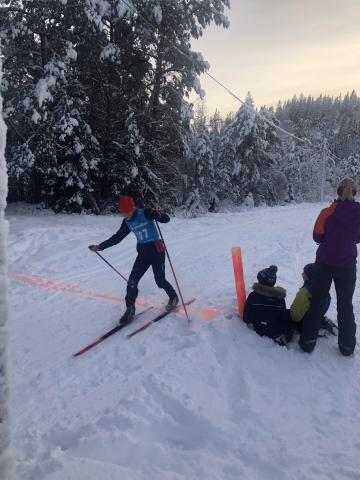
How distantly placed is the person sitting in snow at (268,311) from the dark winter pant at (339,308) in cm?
28

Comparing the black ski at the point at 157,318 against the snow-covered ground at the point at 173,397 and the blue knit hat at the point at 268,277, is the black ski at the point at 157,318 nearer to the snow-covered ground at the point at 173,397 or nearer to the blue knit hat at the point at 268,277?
the snow-covered ground at the point at 173,397

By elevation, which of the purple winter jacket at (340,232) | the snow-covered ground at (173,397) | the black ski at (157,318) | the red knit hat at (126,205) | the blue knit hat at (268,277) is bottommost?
the snow-covered ground at (173,397)

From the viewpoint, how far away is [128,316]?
19.0 ft

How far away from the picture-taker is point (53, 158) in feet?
51.2

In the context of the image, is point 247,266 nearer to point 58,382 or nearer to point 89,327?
point 89,327

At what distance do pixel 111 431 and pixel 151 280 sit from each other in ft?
15.3

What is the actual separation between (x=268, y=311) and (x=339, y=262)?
3.68 ft

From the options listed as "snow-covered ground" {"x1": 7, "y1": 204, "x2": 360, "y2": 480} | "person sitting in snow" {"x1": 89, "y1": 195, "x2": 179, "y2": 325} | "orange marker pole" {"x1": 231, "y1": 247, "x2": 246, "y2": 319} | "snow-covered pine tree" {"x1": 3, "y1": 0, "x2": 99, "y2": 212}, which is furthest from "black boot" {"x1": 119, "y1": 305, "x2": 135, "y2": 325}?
"snow-covered pine tree" {"x1": 3, "y1": 0, "x2": 99, "y2": 212}

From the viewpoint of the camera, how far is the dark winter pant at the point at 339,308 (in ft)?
15.4

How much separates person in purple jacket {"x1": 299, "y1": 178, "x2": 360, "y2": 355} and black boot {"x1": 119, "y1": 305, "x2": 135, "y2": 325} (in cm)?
254

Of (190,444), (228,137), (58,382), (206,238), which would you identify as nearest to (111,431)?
(190,444)

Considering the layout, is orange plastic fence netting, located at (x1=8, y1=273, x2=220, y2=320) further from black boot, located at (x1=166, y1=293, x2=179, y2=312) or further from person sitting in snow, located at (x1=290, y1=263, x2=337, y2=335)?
person sitting in snow, located at (x1=290, y1=263, x2=337, y2=335)

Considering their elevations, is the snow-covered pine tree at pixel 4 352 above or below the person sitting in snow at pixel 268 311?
above

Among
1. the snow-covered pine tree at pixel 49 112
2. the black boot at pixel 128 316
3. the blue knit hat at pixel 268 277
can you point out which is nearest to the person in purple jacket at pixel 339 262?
the blue knit hat at pixel 268 277
